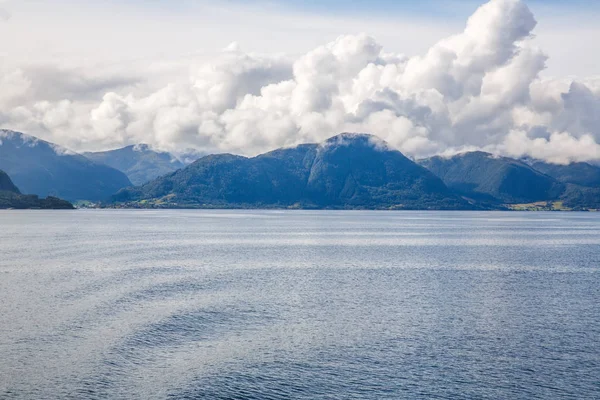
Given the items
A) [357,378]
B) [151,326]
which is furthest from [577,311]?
[151,326]

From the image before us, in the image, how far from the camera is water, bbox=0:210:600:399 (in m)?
50.5

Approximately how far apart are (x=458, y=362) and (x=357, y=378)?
1085 centimetres

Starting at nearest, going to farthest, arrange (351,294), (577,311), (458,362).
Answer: (458,362)
(577,311)
(351,294)

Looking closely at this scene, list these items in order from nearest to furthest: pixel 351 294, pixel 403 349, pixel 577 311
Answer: pixel 403 349 → pixel 577 311 → pixel 351 294

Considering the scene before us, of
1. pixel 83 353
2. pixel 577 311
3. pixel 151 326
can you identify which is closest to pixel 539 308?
pixel 577 311

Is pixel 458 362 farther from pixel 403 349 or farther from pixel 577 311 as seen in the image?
pixel 577 311

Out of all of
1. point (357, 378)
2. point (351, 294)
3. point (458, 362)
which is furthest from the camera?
point (351, 294)

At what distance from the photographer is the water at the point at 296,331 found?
50.5 meters

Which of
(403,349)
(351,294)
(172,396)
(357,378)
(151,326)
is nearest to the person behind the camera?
(172,396)

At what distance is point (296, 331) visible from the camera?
68750 millimetres

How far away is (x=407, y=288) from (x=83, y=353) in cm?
5633

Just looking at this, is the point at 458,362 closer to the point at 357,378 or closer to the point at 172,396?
the point at 357,378

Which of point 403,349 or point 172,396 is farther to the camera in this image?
point 403,349

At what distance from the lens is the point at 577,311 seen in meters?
80.4
